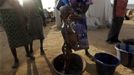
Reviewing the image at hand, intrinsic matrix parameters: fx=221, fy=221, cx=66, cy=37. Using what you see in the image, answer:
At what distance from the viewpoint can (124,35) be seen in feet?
17.8

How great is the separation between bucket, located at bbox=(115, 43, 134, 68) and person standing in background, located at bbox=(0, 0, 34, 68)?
1.59 meters

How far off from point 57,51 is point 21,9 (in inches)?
49.8

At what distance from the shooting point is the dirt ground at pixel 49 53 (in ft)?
12.0

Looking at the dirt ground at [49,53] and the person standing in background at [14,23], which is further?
the dirt ground at [49,53]

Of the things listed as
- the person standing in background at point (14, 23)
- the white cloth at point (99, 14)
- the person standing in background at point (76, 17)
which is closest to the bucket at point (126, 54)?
the person standing in background at point (76, 17)

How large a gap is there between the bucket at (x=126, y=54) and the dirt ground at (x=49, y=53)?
10 centimetres

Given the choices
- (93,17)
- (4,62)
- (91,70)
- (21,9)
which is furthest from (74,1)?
(93,17)

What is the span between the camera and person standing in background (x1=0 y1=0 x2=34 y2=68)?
3486 mm

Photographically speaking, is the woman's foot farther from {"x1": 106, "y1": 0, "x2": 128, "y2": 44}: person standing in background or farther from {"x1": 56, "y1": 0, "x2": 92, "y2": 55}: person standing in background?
{"x1": 106, "y1": 0, "x2": 128, "y2": 44}: person standing in background

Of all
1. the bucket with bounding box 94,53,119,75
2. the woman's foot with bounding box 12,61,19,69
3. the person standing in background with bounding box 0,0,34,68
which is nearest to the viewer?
the bucket with bounding box 94,53,119,75

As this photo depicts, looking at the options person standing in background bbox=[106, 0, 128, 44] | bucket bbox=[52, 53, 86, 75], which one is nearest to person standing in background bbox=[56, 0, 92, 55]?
bucket bbox=[52, 53, 86, 75]

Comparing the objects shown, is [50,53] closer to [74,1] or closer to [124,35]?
[74,1]

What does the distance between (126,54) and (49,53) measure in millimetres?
1537

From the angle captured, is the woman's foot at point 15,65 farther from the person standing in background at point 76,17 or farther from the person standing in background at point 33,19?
the person standing in background at point 76,17
